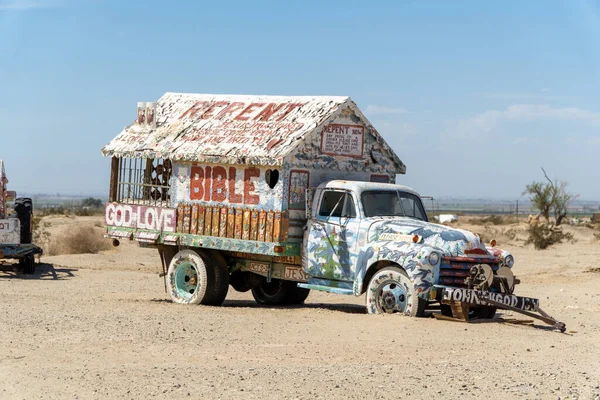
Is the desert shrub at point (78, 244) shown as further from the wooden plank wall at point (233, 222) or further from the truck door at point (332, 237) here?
Result: the truck door at point (332, 237)

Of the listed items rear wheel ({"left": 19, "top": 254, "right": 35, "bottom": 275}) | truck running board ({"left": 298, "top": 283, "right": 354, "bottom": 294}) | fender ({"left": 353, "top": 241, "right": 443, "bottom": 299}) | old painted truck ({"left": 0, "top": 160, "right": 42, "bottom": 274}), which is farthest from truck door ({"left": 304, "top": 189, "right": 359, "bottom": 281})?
rear wheel ({"left": 19, "top": 254, "right": 35, "bottom": 275})

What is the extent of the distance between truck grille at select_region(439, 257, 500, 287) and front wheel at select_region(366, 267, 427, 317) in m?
0.48

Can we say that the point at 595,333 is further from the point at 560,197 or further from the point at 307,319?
the point at 560,197

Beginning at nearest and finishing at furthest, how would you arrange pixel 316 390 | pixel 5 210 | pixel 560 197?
1. pixel 316 390
2. pixel 5 210
3. pixel 560 197

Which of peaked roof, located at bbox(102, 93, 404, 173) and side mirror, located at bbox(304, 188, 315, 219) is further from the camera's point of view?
peaked roof, located at bbox(102, 93, 404, 173)

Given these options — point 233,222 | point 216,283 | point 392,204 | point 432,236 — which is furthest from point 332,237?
point 216,283

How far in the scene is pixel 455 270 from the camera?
14320 mm

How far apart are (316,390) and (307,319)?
18.3 feet

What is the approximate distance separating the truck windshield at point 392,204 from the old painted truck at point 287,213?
2cm

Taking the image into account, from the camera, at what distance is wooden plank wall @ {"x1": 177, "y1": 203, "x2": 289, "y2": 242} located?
1590 cm

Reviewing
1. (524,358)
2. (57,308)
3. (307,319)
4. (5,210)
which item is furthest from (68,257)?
(524,358)

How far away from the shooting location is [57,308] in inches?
616

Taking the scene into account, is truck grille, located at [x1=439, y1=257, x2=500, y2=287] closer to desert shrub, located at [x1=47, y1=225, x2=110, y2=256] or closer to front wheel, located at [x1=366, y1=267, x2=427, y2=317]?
front wheel, located at [x1=366, y1=267, x2=427, y2=317]

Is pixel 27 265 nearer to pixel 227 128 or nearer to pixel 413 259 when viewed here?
pixel 227 128
